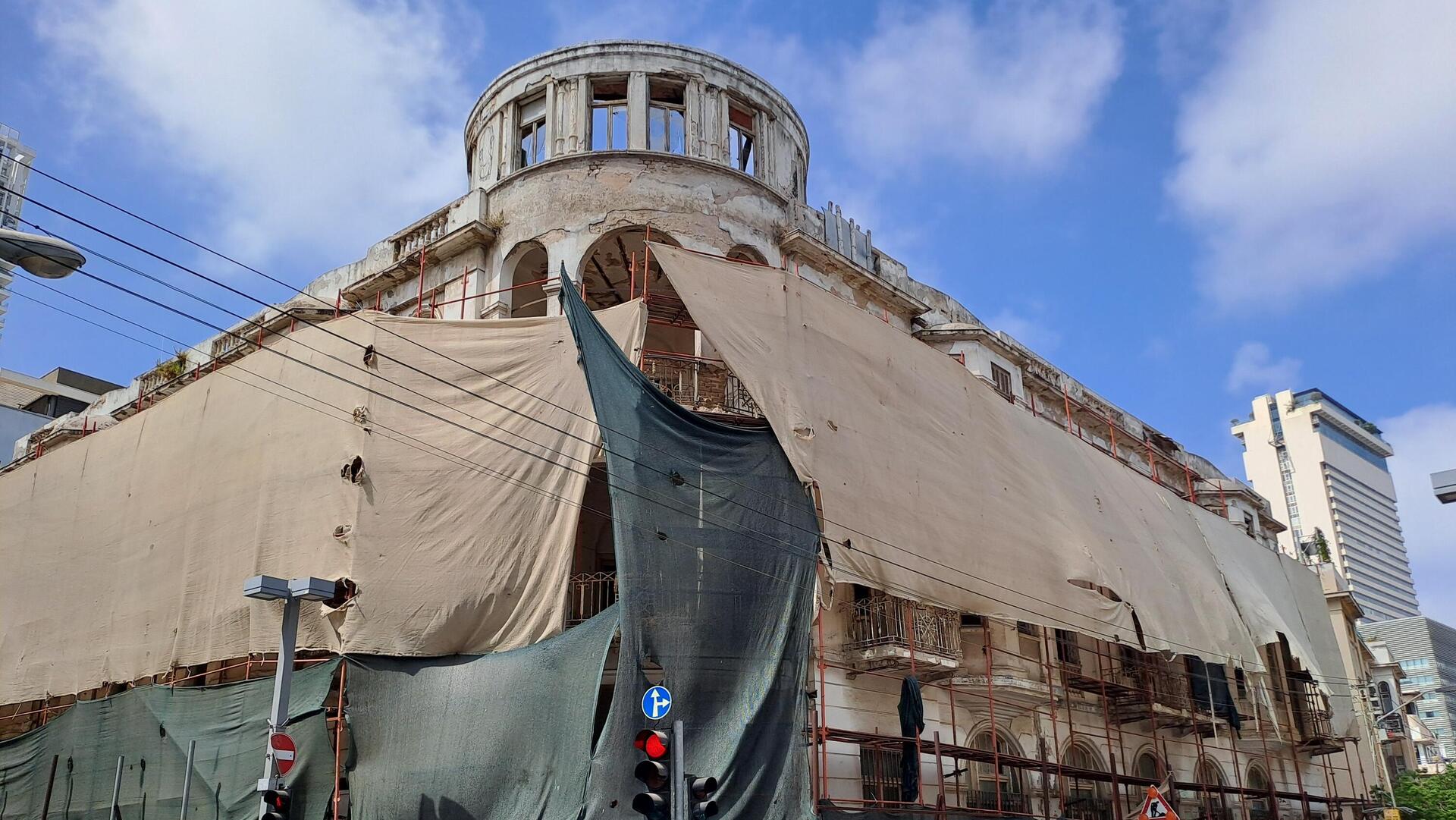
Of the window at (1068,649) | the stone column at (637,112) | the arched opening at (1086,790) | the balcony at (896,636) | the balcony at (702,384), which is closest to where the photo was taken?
the balcony at (896,636)

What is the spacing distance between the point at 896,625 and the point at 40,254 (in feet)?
42.9

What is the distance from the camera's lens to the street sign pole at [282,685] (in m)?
12.9

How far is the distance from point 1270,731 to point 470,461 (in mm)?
22375

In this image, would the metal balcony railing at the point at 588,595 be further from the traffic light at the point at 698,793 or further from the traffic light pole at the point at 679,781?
the traffic light pole at the point at 679,781

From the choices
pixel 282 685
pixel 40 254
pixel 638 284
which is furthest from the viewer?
pixel 638 284

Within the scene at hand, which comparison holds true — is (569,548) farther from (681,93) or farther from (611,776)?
(681,93)

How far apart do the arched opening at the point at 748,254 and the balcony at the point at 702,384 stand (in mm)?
2807

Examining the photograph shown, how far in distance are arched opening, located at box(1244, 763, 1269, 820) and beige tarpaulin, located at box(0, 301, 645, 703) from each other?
2056 centimetres

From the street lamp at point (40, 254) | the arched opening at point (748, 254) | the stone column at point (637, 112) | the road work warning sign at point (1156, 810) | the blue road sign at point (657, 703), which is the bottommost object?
the road work warning sign at point (1156, 810)

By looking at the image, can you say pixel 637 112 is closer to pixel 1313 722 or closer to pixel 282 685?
pixel 282 685

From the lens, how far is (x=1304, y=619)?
102 ft

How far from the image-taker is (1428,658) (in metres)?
117

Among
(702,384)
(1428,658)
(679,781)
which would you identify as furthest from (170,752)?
(1428,658)

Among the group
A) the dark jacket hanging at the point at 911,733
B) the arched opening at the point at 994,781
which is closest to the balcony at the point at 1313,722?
the arched opening at the point at 994,781
